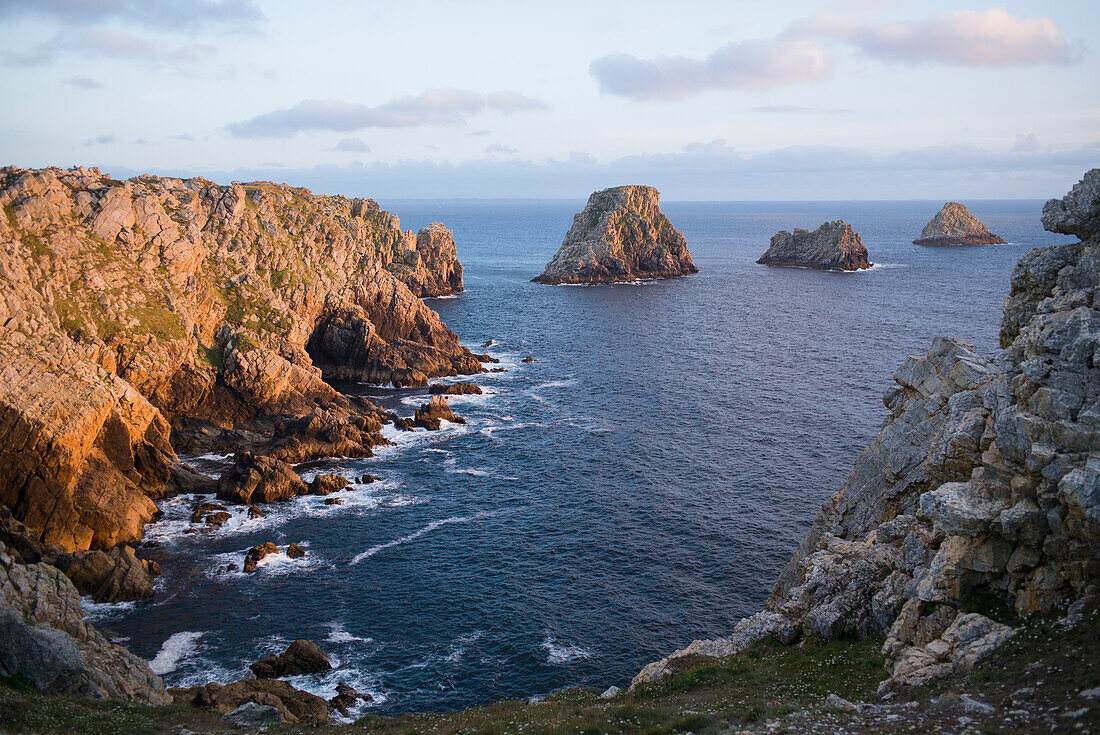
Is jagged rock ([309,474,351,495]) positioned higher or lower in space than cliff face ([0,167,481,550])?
lower

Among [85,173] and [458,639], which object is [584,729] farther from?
[85,173]

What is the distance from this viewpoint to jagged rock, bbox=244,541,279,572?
57.7m

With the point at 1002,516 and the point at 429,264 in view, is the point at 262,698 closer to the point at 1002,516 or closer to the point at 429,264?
the point at 1002,516

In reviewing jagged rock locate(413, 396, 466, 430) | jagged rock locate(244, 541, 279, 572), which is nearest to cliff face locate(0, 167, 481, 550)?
jagged rock locate(413, 396, 466, 430)

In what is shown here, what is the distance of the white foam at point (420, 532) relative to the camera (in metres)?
60.8

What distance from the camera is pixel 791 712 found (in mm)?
26109

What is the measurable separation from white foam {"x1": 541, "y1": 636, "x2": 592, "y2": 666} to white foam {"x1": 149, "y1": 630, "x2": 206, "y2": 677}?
2258 centimetres

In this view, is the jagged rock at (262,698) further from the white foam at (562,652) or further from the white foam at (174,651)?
the white foam at (562,652)

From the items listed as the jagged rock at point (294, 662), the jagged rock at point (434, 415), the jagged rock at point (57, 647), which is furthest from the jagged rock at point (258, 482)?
the jagged rock at point (294, 662)

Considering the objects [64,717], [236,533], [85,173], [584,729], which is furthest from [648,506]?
[85,173]

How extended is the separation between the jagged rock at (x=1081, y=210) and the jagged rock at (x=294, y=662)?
149 ft

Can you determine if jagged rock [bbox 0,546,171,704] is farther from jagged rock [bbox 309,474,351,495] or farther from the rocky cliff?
jagged rock [bbox 309,474,351,495]

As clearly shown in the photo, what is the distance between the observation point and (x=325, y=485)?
236 ft

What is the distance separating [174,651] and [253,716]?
16.2 m
